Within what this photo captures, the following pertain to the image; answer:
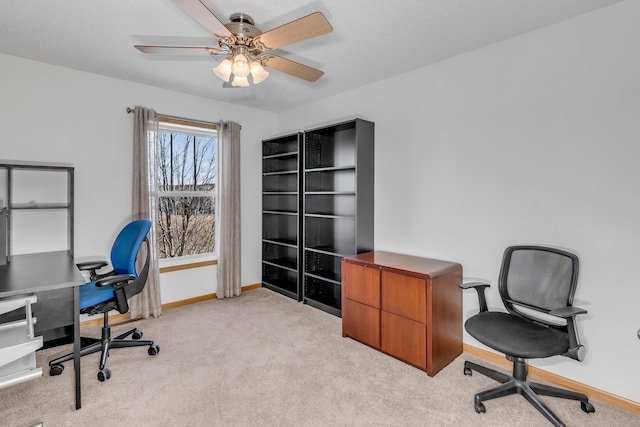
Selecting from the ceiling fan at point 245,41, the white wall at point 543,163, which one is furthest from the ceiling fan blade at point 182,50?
the white wall at point 543,163

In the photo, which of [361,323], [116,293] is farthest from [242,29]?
[361,323]

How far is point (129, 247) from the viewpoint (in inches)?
103

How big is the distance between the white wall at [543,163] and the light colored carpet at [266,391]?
657mm

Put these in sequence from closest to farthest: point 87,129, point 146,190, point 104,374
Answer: point 104,374 → point 87,129 → point 146,190

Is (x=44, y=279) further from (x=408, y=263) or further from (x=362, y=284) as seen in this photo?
(x=408, y=263)

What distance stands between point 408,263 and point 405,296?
34 centimetres

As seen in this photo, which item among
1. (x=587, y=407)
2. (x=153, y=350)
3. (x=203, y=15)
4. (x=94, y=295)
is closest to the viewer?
(x=203, y=15)

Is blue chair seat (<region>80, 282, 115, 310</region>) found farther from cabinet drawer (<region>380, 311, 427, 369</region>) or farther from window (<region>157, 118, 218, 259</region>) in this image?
cabinet drawer (<region>380, 311, 427, 369</region>)

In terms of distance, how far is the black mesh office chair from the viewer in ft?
5.76

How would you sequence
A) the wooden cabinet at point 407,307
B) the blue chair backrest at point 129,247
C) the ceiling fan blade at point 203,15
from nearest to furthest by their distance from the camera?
the ceiling fan blade at point 203,15 < the wooden cabinet at point 407,307 < the blue chair backrest at point 129,247

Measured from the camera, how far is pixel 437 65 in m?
2.80

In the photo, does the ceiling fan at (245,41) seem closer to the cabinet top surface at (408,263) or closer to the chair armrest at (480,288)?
the cabinet top surface at (408,263)

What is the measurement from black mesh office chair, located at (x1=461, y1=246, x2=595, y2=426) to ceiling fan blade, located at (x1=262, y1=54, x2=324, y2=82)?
192 centimetres

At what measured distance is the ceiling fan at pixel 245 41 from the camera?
1.64m
